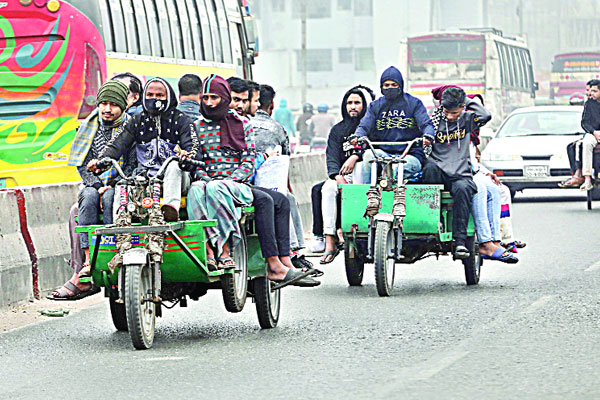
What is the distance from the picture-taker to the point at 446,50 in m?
46.0

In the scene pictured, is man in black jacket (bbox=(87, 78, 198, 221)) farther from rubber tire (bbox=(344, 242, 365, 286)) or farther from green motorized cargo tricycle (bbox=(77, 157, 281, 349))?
rubber tire (bbox=(344, 242, 365, 286))

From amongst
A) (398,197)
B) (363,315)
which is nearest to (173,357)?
(363,315)

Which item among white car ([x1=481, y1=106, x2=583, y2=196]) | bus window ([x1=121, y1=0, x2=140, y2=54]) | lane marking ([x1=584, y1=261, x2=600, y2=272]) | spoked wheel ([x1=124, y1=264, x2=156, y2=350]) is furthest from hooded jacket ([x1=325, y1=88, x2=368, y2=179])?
white car ([x1=481, y1=106, x2=583, y2=196])

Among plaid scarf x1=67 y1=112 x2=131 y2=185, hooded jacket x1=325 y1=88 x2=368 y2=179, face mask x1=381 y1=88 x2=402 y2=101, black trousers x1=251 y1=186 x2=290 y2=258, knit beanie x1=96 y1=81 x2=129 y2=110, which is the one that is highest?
knit beanie x1=96 y1=81 x2=129 y2=110

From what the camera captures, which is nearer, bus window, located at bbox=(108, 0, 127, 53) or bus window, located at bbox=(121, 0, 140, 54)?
bus window, located at bbox=(108, 0, 127, 53)

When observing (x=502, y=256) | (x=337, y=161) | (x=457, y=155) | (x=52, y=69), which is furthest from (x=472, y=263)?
(x=52, y=69)

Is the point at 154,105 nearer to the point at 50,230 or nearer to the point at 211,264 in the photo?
the point at 211,264

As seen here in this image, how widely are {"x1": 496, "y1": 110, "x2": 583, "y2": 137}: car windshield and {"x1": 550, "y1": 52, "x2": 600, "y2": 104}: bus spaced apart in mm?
45760

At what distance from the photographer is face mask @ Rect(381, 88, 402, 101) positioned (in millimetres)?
→ 11344

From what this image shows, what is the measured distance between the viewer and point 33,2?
52.1 ft

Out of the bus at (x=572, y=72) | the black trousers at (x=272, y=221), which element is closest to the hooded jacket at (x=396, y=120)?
the black trousers at (x=272, y=221)

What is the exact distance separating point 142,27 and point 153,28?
0.53 metres

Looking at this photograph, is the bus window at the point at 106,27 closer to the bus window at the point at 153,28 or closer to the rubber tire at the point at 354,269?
the bus window at the point at 153,28

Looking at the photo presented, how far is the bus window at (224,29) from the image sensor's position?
74.8ft
